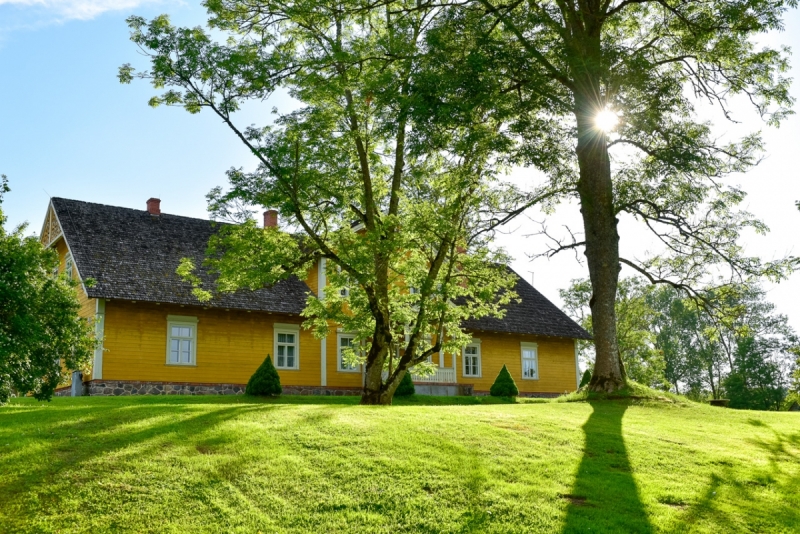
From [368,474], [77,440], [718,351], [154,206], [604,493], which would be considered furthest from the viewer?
[718,351]

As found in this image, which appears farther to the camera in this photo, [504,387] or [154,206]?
[154,206]

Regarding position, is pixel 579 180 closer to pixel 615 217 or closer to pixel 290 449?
pixel 615 217

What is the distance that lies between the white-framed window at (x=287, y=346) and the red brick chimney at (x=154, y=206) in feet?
22.9

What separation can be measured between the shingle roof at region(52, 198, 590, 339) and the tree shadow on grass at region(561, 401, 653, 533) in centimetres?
1617

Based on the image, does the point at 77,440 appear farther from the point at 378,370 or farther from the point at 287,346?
the point at 287,346

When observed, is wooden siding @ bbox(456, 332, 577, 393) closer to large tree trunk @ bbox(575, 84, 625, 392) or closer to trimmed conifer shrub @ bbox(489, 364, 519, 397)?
trimmed conifer shrub @ bbox(489, 364, 519, 397)

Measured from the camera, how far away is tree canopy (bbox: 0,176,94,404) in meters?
10.7

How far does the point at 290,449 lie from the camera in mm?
10156

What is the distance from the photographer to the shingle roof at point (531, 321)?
32.2 m

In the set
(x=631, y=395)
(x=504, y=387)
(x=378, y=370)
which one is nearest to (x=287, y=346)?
(x=504, y=387)

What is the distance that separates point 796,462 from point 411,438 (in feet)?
22.6

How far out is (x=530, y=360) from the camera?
3369cm

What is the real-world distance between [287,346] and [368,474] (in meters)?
18.7

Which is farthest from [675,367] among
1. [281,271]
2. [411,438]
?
[411,438]
